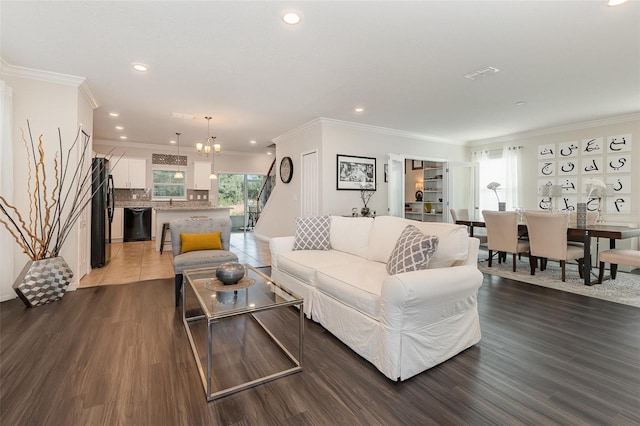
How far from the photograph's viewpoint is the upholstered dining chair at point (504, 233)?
461cm

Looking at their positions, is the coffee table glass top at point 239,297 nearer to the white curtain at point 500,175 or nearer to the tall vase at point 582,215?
the tall vase at point 582,215

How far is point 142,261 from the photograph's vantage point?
5348 millimetres

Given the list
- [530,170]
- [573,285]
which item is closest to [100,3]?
[573,285]

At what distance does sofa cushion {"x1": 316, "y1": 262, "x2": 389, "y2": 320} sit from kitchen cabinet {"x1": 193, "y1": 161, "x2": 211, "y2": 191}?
709 cm

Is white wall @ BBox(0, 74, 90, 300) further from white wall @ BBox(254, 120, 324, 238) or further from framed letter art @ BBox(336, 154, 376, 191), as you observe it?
framed letter art @ BBox(336, 154, 376, 191)

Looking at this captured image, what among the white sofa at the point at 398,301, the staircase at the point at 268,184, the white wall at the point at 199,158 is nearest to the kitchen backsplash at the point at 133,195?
the white wall at the point at 199,158

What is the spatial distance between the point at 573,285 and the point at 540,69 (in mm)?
2808

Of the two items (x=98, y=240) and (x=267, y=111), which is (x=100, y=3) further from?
(x=98, y=240)

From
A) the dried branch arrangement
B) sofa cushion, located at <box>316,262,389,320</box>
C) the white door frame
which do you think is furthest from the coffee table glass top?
the white door frame

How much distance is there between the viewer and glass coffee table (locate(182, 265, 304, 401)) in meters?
1.77

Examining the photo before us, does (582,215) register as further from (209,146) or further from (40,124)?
(40,124)

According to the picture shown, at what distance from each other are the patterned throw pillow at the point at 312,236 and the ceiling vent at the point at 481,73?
8.20 feet

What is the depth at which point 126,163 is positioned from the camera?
25.6 feet

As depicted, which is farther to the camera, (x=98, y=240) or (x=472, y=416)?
(x=98, y=240)
